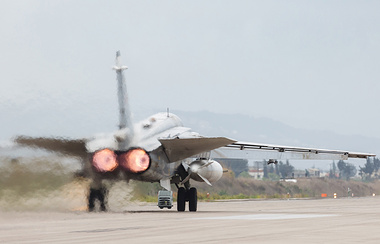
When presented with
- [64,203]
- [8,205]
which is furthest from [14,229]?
[64,203]

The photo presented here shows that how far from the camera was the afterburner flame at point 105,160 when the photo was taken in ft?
90.4

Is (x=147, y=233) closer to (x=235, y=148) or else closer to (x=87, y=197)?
(x=87, y=197)

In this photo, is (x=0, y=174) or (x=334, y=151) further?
(x=334, y=151)

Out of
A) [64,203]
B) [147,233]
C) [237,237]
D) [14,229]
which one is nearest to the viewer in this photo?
[237,237]

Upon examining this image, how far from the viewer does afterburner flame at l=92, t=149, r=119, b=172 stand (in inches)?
1085

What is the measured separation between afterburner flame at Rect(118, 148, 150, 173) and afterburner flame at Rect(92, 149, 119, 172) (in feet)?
1.10

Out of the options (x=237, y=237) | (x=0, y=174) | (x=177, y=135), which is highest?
(x=177, y=135)

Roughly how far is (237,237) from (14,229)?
6.50 metres

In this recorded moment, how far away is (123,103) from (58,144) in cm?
377

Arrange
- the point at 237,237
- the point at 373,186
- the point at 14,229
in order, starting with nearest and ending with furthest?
1. the point at 237,237
2. the point at 14,229
3. the point at 373,186

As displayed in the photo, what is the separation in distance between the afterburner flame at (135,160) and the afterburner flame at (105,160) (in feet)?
1.10

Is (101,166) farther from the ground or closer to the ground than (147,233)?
farther from the ground

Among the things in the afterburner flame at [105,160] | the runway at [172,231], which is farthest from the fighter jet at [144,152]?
the runway at [172,231]

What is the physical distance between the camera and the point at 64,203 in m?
25.2
